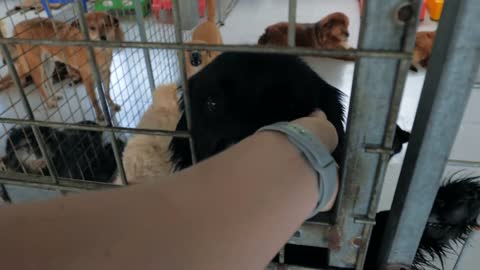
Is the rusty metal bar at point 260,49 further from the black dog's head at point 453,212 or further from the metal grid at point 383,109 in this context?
the black dog's head at point 453,212

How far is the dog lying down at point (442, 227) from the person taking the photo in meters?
0.58

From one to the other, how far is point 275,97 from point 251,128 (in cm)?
6

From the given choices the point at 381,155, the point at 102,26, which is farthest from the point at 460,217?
the point at 102,26

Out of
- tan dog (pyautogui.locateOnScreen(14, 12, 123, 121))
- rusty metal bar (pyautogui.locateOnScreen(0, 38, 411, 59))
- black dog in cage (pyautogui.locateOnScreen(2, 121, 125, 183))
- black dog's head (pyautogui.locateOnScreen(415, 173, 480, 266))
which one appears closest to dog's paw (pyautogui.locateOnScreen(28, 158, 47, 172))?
black dog in cage (pyautogui.locateOnScreen(2, 121, 125, 183))

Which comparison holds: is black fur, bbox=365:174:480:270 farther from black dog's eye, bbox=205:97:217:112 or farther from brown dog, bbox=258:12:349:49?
brown dog, bbox=258:12:349:49

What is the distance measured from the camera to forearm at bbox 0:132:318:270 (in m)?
0.24

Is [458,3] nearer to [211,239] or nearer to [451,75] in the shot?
[451,75]

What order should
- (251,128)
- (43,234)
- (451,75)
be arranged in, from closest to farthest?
1. (43,234)
2. (451,75)
3. (251,128)

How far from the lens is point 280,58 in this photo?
576mm

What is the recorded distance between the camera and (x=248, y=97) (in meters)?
0.56

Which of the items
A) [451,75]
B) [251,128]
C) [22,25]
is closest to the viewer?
[451,75]

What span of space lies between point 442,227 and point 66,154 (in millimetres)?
1122

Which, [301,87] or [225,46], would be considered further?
[301,87]

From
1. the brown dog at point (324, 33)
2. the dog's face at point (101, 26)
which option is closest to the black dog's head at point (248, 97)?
the dog's face at point (101, 26)
